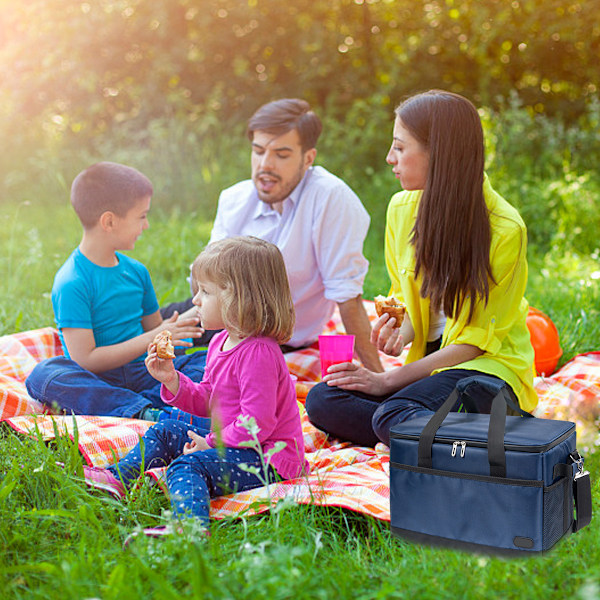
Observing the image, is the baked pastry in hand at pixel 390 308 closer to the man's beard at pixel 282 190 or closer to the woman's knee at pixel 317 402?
the woman's knee at pixel 317 402

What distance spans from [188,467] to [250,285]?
704 mm

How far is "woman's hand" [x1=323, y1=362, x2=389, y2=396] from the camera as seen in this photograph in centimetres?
333

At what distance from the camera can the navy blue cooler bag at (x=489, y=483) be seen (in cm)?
225

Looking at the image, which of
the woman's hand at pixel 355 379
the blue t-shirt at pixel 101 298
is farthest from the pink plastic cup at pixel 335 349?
the blue t-shirt at pixel 101 298

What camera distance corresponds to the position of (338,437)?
3.56 m

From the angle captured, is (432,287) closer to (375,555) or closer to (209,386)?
(209,386)

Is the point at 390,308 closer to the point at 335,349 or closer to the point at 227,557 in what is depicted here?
the point at 335,349

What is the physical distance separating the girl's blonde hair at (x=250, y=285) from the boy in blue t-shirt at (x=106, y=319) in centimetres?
81

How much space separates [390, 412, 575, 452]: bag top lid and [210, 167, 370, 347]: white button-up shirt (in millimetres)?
1734

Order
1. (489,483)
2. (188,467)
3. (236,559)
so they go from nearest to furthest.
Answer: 1. (236,559)
2. (489,483)
3. (188,467)

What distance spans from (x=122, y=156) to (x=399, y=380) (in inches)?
283

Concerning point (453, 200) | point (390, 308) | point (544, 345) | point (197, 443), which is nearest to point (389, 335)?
point (390, 308)

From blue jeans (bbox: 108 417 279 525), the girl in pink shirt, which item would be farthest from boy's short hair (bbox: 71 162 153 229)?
blue jeans (bbox: 108 417 279 525)

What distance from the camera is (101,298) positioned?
388 cm
